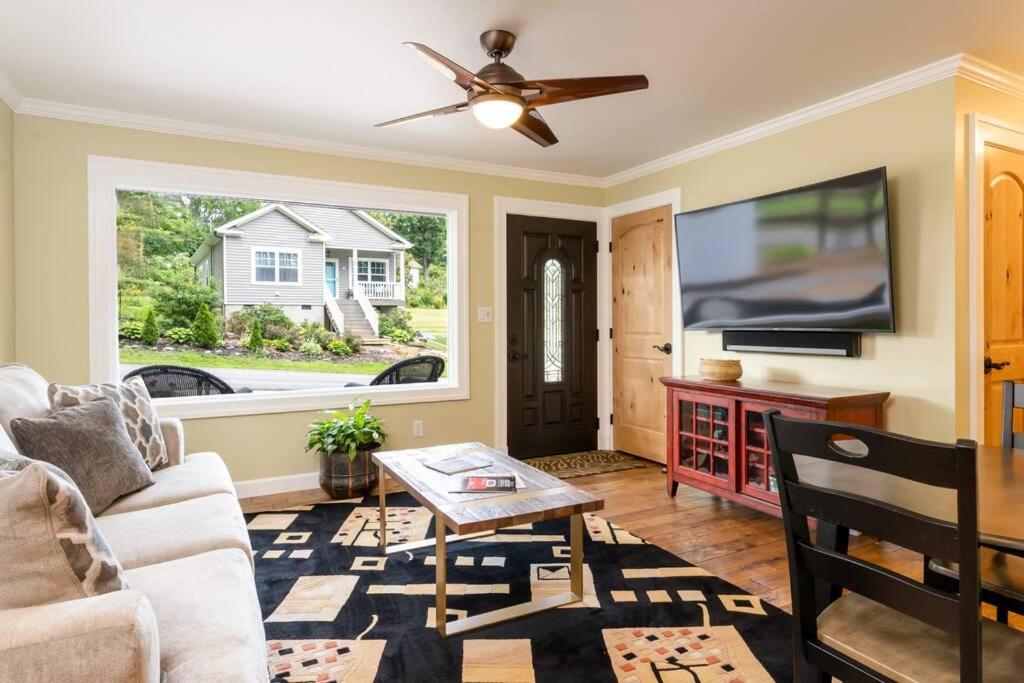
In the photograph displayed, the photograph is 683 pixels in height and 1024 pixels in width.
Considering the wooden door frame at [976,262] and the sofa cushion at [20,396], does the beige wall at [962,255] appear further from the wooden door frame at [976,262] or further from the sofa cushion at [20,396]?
the sofa cushion at [20,396]

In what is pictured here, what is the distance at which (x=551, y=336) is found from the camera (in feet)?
16.5

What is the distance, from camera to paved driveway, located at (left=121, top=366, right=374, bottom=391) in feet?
17.8

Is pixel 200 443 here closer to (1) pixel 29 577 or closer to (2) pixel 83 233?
(2) pixel 83 233

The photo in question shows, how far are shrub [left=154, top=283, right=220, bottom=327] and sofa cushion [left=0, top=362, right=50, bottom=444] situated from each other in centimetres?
268

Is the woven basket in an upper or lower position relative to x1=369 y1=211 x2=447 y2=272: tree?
lower

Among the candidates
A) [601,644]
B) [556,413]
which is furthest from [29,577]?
[556,413]

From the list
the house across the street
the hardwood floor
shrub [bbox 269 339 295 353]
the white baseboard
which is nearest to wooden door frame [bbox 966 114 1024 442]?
the hardwood floor

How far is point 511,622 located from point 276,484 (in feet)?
7.81

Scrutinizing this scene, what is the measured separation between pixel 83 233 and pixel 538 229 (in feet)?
10.3

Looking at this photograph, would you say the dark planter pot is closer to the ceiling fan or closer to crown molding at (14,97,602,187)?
crown molding at (14,97,602,187)

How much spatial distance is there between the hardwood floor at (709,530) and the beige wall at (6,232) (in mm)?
1617

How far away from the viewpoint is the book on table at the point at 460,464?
2549 millimetres

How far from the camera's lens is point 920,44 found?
104 inches

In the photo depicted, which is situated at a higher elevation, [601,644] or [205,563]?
[205,563]
